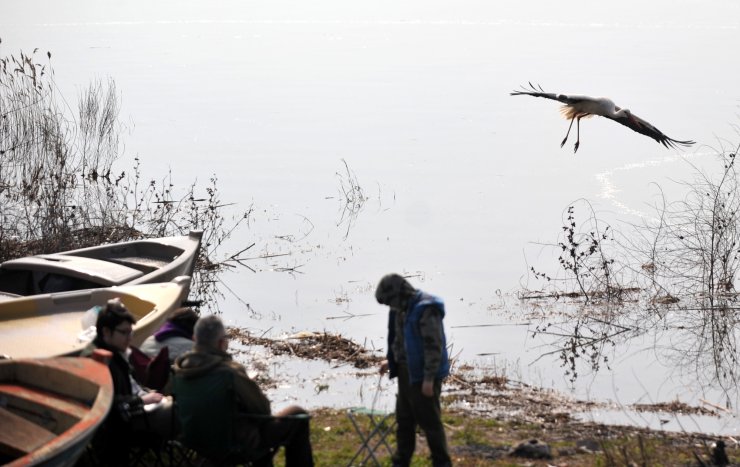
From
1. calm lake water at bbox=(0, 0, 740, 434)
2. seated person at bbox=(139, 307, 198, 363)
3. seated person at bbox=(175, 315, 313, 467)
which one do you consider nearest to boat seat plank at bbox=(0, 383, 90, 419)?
seated person at bbox=(175, 315, 313, 467)

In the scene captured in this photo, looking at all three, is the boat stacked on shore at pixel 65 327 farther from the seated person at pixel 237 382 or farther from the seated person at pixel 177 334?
the seated person at pixel 177 334

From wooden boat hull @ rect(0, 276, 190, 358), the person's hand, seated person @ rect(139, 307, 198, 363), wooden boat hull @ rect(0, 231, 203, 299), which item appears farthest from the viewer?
wooden boat hull @ rect(0, 231, 203, 299)

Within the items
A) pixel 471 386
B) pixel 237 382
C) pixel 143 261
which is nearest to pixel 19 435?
Answer: pixel 237 382

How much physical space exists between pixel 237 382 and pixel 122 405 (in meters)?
0.85

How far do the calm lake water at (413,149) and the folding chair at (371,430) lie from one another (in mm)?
1779

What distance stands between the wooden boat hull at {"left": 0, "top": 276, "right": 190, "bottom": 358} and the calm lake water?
1709 mm

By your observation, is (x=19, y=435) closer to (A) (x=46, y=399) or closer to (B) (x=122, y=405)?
(A) (x=46, y=399)

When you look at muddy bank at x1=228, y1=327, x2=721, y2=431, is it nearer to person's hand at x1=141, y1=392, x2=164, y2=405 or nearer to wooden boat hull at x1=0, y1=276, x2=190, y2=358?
wooden boat hull at x1=0, y1=276, x2=190, y2=358

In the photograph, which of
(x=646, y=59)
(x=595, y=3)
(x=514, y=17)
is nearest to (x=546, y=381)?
(x=646, y=59)

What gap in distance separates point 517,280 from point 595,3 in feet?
328

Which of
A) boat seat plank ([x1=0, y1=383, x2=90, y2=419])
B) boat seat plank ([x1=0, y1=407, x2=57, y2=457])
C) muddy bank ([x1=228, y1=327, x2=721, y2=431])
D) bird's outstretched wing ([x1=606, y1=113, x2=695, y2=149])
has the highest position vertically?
bird's outstretched wing ([x1=606, y1=113, x2=695, y2=149])

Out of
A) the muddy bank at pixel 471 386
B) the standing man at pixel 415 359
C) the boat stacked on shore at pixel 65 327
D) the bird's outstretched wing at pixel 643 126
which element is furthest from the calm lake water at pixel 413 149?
the standing man at pixel 415 359

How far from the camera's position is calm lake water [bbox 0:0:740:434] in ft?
55.2

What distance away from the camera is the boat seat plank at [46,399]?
7.27m
